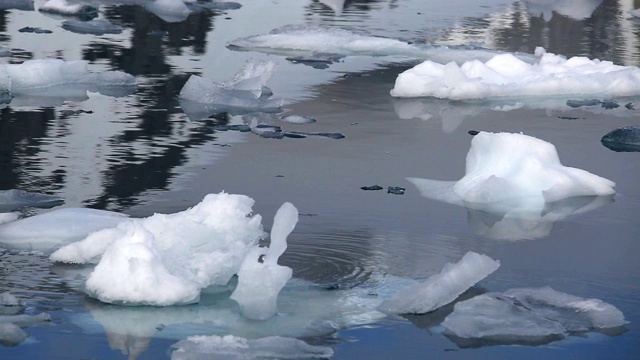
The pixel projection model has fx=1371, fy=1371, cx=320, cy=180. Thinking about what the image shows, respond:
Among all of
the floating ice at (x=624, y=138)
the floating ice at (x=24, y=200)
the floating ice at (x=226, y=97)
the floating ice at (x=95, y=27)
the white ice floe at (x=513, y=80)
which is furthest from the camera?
the floating ice at (x=95, y=27)

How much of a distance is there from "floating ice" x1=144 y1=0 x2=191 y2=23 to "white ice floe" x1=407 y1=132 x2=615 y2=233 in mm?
7169

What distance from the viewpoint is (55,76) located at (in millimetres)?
8773

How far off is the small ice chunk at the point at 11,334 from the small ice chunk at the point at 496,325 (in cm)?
124

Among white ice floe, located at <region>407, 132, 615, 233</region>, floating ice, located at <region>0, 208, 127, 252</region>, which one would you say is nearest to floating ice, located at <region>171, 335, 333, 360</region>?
floating ice, located at <region>0, 208, 127, 252</region>

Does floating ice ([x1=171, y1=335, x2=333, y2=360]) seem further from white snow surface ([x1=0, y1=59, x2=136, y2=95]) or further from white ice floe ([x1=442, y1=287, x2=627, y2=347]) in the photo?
white snow surface ([x1=0, y1=59, x2=136, y2=95])

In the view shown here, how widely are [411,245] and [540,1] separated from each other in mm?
10849

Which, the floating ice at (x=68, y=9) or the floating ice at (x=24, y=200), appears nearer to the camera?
the floating ice at (x=24, y=200)

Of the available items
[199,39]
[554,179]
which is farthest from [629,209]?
[199,39]

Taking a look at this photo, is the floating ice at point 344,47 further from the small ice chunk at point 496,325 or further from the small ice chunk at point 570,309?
the small ice chunk at point 496,325

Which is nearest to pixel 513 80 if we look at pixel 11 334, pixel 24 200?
pixel 24 200

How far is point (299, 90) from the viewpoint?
8.86 metres

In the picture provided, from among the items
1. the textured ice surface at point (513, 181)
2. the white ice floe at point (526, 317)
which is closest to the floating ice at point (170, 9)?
the textured ice surface at point (513, 181)

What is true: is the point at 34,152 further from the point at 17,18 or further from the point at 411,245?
the point at 17,18

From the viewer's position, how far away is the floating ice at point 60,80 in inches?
336
